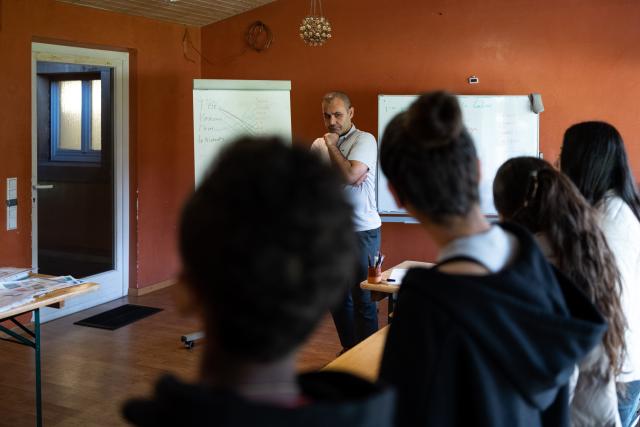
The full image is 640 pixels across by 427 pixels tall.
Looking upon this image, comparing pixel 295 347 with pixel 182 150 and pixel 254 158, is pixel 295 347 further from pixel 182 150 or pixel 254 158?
pixel 182 150

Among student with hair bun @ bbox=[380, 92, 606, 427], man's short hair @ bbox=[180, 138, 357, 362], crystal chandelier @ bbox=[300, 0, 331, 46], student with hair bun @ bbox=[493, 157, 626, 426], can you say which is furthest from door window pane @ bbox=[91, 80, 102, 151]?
man's short hair @ bbox=[180, 138, 357, 362]

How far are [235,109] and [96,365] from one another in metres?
2.12

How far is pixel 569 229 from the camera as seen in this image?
154 cm

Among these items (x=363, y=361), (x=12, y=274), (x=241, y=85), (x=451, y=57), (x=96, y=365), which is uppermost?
(x=451, y=57)

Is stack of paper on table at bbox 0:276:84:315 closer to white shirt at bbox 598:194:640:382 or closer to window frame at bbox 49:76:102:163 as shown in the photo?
white shirt at bbox 598:194:640:382

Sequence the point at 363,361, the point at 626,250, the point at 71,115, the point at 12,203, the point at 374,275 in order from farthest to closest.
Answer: the point at 71,115
the point at 12,203
the point at 374,275
the point at 363,361
the point at 626,250

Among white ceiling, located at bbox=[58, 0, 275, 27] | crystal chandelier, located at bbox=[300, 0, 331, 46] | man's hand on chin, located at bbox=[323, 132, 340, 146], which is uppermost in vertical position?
white ceiling, located at bbox=[58, 0, 275, 27]

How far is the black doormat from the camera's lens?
5078mm

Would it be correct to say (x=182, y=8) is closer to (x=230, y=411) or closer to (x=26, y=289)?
(x=26, y=289)

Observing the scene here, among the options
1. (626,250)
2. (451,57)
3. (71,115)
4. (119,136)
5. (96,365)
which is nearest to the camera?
(626,250)

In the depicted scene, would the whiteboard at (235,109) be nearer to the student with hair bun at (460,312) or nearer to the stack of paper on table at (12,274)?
the stack of paper on table at (12,274)

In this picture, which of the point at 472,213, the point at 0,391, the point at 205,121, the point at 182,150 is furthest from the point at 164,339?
the point at 472,213

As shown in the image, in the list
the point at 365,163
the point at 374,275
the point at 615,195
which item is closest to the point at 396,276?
the point at 374,275

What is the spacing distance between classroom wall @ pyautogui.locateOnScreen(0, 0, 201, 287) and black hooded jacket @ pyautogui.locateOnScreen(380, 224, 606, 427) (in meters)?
4.34
